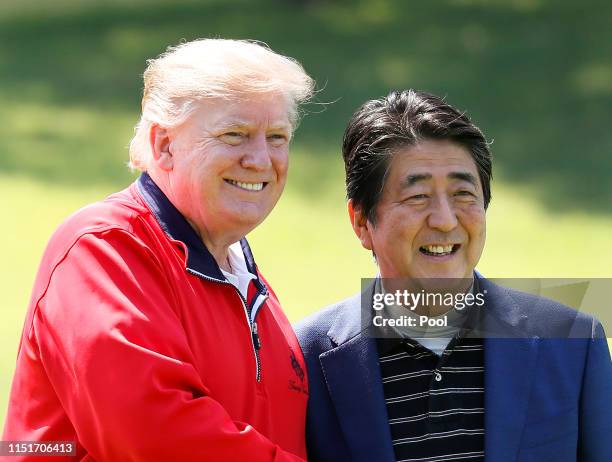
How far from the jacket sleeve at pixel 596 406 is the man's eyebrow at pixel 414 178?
597 mm

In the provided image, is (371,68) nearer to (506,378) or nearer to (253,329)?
(506,378)

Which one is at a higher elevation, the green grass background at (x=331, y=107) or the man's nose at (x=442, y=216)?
the green grass background at (x=331, y=107)

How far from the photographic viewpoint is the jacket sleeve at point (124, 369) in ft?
7.94

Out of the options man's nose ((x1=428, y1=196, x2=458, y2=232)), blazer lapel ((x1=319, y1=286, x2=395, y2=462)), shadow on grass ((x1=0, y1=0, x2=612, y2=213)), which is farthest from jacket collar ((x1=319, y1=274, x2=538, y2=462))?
shadow on grass ((x1=0, y1=0, x2=612, y2=213))

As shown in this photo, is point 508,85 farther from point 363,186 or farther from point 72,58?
point 363,186

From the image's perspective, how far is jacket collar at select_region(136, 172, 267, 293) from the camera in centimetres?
275

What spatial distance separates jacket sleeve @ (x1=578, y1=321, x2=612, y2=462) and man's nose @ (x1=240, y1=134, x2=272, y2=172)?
3.16 ft

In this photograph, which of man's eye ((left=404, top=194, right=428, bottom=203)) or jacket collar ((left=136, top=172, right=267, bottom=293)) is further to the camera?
man's eye ((left=404, top=194, right=428, bottom=203))

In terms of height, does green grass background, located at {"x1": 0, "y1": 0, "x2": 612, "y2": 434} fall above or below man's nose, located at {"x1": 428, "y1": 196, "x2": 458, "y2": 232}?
above

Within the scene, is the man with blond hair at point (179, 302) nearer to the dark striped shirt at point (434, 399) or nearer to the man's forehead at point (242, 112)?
the man's forehead at point (242, 112)

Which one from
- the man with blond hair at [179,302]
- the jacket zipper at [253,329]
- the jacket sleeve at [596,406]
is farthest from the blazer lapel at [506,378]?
the jacket zipper at [253,329]

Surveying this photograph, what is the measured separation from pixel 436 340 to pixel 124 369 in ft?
3.12

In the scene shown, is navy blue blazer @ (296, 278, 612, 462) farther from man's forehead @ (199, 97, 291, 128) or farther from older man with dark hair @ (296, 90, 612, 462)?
man's forehead @ (199, 97, 291, 128)

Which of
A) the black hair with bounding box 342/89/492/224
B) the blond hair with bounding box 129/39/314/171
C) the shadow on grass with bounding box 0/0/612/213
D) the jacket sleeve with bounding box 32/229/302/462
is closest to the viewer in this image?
the jacket sleeve with bounding box 32/229/302/462
